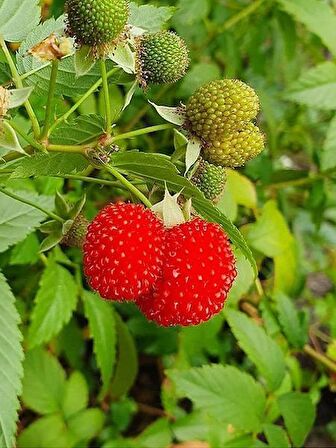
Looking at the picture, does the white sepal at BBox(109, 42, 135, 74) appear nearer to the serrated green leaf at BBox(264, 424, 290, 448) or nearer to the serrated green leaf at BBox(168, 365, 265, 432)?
the serrated green leaf at BBox(168, 365, 265, 432)

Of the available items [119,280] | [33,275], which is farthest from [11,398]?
[33,275]

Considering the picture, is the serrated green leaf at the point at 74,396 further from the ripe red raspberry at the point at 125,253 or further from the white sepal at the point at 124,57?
the white sepal at the point at 124,57

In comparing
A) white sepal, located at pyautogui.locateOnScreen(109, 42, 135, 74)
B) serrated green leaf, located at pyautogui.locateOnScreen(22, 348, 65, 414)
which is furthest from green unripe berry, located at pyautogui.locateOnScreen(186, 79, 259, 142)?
serrated green leaf, located at pyautogui.locateOnScreen(22, 348, 65, 414)

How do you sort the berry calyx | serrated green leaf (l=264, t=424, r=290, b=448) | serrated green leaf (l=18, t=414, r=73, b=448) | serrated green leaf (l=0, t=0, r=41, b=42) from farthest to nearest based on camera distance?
serrated green leaf (l=18, t=414, r=73, b=448)
serrated green leaf (l=264, t=424, r=290, b=448)
serrated green leaf (l=0, t=0, r=41, b=42)
the berry calyx

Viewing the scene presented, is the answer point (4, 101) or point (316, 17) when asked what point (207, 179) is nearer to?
point (4, 101)

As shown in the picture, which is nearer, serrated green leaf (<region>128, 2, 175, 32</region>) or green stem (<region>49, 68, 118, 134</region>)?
green stem (<region>49, 68, 118, 134</region>)

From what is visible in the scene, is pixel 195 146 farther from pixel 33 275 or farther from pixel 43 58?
pixel 33 275
